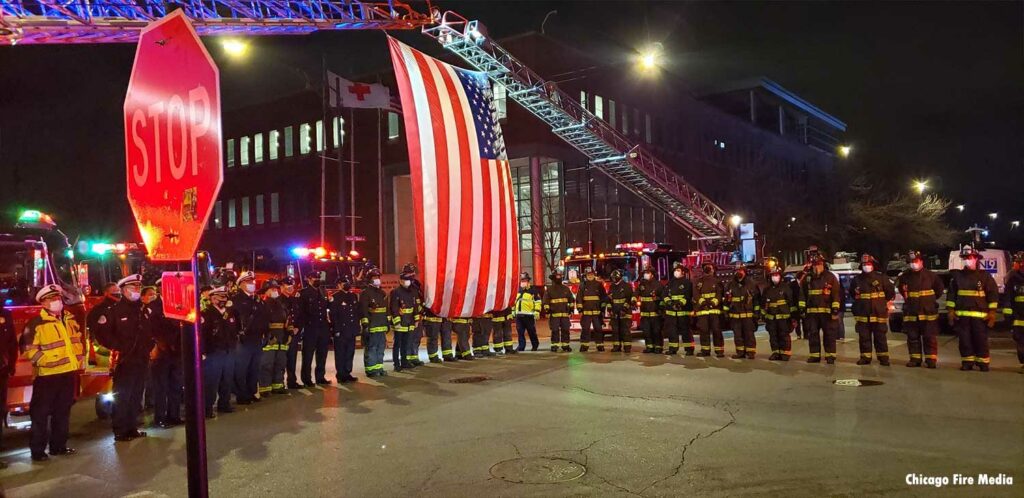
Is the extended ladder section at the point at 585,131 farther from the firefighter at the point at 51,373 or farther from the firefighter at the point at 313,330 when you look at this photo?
the firefighter at the point at 51,373

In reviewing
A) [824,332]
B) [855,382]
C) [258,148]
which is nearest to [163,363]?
[855,382]

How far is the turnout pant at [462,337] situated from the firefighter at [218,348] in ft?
15.8

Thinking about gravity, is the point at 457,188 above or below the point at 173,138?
above

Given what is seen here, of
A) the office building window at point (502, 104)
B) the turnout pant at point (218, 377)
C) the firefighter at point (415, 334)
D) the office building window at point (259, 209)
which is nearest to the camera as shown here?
the turnout pant at point (218, 377)

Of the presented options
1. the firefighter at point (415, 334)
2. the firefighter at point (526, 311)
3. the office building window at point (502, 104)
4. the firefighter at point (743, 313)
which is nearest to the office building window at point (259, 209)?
the office building window at point (502, 104)

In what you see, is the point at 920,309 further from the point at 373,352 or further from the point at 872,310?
the point at 373,352

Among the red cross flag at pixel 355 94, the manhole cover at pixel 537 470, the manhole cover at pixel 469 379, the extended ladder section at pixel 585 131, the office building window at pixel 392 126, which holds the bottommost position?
the manhole cover at pixel 469 379

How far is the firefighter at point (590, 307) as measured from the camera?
46.0ft

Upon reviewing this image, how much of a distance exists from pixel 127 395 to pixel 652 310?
9.47m

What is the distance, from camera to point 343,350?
10.9 metres

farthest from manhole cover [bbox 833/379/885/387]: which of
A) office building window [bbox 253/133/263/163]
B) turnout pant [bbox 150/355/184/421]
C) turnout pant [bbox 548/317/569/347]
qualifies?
office building window [bbox 253/133/263/163]

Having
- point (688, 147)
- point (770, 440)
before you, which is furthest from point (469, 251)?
point (688, 147)

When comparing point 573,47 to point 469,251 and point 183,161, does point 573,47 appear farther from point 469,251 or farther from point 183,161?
point 183,161

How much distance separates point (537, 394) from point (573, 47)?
1035 inches
